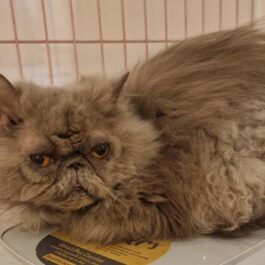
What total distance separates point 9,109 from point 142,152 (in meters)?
0.29

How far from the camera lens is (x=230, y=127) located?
884 mm

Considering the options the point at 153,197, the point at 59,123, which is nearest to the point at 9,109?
the point at 59,123

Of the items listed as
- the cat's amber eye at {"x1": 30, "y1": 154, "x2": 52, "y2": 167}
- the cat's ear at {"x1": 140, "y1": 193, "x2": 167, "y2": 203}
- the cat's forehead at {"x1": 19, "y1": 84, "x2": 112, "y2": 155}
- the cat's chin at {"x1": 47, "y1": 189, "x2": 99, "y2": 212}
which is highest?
the cat's forehead at {"x1": 19, "y1": 84, "x2": 112, "y2": 155}

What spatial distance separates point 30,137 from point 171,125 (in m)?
0.31

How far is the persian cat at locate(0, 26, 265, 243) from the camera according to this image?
789mm

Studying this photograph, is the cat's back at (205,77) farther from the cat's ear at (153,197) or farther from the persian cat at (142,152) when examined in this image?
the cat's ear at (153,197)

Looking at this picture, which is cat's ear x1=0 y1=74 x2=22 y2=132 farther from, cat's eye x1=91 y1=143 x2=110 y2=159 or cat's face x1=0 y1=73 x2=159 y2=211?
cat's eye x1=91 y1=143 x2=110 y2=159

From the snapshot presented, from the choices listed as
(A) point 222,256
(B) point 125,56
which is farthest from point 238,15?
(A) point 222,256

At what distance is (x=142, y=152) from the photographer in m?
0.85

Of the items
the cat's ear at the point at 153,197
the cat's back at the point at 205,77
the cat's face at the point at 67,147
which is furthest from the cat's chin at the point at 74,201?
the cat's back at the point at 205,77

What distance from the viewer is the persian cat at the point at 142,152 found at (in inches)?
31.1

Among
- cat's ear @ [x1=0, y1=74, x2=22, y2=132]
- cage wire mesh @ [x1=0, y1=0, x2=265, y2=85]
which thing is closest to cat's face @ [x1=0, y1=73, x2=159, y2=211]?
cat's ear @ [x1=0, y1=74, x2=22, y2=132]

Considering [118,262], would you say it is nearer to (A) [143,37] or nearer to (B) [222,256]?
(B) [222,256]

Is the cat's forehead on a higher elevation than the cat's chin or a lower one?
higher
